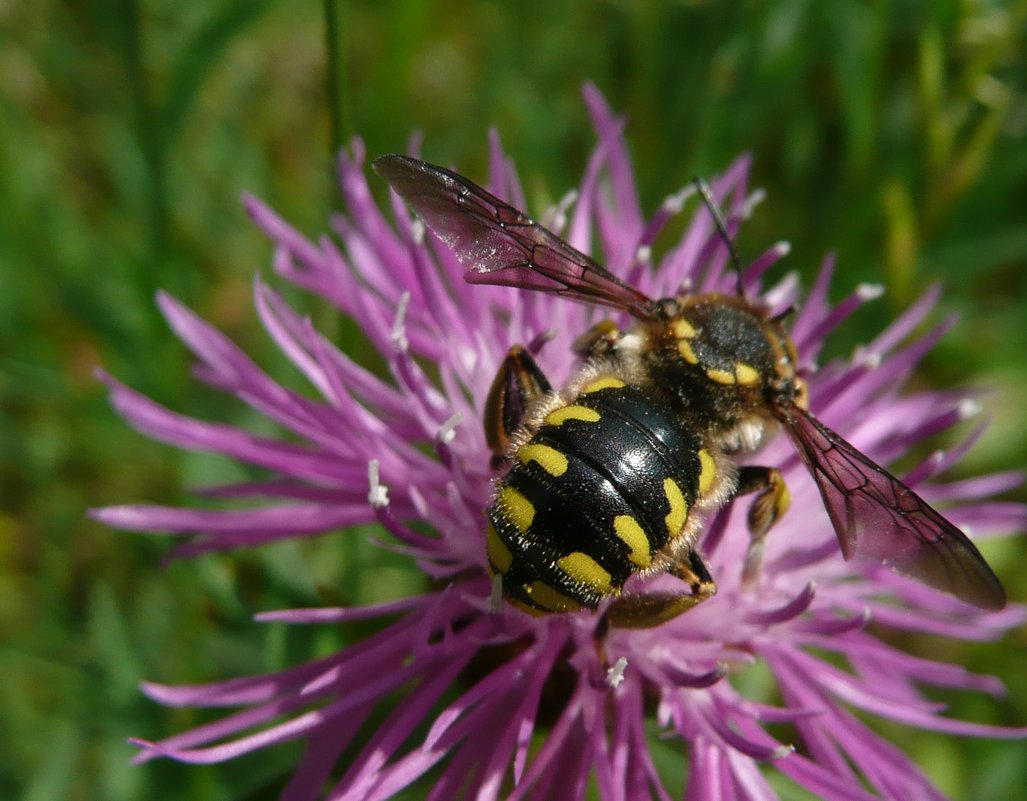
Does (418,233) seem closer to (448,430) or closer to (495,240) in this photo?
(495,240)

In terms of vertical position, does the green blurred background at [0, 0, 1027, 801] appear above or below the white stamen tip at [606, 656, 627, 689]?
above

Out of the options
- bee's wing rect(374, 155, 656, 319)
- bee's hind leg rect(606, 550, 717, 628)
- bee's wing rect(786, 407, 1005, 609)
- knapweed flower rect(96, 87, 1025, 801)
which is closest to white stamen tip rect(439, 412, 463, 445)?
knapweed flower rect(96, 87, 1025, 801)

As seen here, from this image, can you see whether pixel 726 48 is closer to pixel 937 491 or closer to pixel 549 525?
pixel 937 491

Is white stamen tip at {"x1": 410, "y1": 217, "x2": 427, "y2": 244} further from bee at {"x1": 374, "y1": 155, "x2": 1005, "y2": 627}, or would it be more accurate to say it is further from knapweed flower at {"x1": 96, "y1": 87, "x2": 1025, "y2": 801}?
bee at {"x1": 374, "y1": 155, "x2": 1005, "y2": 627}

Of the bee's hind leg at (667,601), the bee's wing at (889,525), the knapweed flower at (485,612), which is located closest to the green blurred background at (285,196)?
the knapweed flower at (485,612)

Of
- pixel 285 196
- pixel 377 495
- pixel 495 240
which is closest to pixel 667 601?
pixel 377 495
